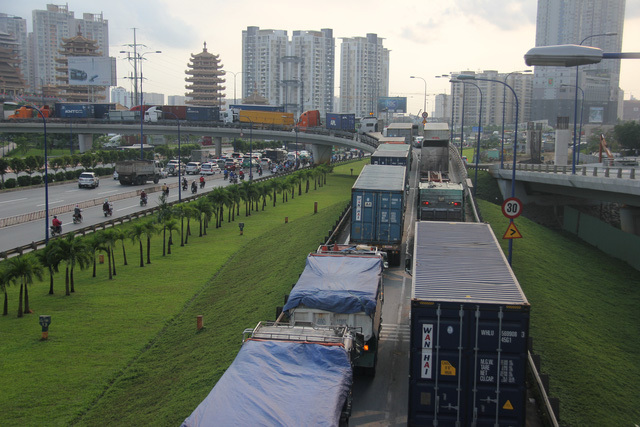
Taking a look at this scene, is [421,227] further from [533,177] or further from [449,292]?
[533,177]

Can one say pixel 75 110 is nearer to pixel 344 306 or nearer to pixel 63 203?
pixel 63 203

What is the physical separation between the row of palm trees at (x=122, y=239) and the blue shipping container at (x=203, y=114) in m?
45.2

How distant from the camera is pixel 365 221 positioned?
29438mm

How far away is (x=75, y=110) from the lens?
107 metres

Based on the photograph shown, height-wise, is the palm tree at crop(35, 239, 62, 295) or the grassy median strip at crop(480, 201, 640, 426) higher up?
the palm tree at crop(35, 239, 62, 295)

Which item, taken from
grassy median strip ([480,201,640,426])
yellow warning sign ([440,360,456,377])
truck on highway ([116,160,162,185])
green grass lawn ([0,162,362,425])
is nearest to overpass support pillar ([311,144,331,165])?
truck on highway ([116,160,162,185])

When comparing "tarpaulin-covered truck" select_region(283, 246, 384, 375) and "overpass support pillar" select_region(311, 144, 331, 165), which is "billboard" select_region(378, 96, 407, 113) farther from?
"tarpaulin-covered truck" select_region(283, 246, 384, 375)

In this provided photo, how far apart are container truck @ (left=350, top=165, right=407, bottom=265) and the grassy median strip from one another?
620 cm

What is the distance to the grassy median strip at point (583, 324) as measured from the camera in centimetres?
1806

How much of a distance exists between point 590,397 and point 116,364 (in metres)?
14.5

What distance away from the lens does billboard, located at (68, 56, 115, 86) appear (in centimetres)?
14962

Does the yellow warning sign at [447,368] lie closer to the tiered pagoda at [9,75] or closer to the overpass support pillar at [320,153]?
the overpass support pillar at [320,153]

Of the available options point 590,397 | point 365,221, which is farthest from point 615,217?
point 590,397

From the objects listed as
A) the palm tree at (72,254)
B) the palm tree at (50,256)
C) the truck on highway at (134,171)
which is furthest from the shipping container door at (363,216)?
the truck on highway at (134,171)
